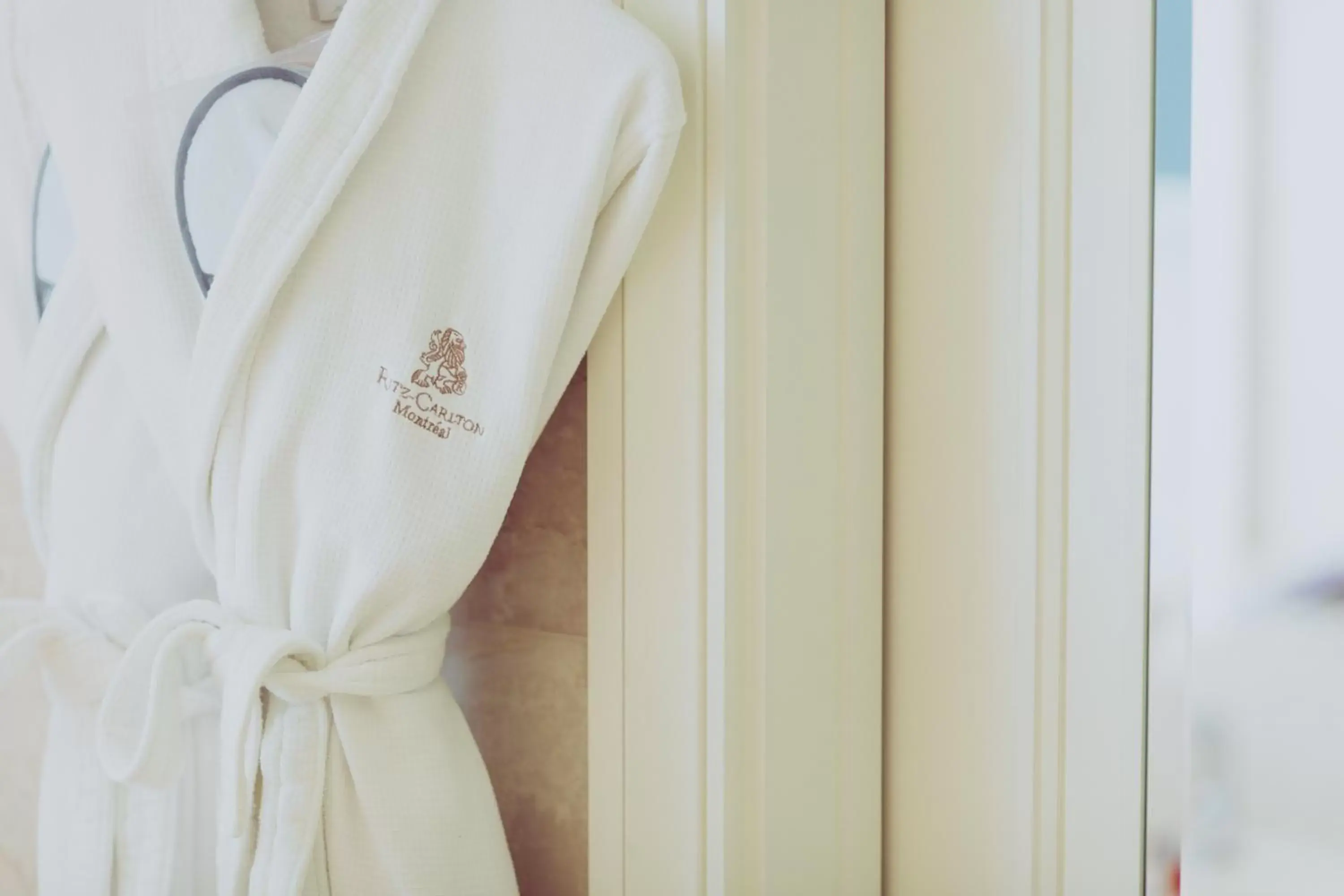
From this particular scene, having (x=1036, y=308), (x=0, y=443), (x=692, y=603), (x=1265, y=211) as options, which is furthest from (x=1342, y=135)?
(x=0, y=443)

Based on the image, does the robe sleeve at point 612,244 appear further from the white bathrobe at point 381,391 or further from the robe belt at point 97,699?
the robe belt at point 97,699

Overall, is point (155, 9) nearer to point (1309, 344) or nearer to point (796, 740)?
point (796, 740)

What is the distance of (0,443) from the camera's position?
1.16 m

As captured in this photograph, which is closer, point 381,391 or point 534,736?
point 381,391

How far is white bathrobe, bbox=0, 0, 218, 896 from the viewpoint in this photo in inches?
33.1

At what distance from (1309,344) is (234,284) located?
65 cm

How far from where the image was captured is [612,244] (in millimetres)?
733

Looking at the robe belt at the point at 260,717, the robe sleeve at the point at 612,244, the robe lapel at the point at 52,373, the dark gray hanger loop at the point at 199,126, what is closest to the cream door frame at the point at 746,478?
the robe sleeve at the point at 612,244

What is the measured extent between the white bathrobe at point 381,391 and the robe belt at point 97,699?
0.07 metres

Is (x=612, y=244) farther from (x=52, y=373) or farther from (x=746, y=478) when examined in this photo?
(x=52, y=373)

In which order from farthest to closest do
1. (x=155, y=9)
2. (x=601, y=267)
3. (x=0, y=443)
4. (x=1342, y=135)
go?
1. (x=0, y=443)
2. (x=155, y=9)
3. (x=601, y=267)
4. (x=1342, y=135)

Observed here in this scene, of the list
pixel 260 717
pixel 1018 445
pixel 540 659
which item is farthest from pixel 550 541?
pixel 1018 445

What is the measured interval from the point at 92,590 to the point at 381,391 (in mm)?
311

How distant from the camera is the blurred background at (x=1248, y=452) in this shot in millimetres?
656
